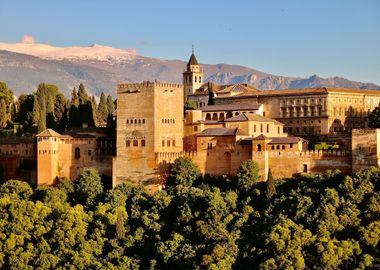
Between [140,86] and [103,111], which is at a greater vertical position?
[140,86]

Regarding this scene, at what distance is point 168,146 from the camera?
4922 cm

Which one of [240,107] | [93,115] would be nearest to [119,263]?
[240,107]

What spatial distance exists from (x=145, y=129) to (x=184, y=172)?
3.69 metres

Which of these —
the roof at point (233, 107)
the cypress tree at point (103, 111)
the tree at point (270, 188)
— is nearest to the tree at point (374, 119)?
the roof at point (233, 107)

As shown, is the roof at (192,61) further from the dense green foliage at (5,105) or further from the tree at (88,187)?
the tree at (88,187)

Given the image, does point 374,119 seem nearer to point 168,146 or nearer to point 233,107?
point 233,107

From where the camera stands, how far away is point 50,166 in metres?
50.5

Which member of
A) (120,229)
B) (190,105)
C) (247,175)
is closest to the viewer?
(120,229)

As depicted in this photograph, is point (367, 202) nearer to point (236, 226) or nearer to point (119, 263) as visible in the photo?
point (236, 226)

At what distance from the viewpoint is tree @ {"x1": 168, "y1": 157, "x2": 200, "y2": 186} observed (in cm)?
4772

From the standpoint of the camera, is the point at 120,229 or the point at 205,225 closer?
the point at 205,225

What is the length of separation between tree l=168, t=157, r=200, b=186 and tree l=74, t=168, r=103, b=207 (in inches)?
188

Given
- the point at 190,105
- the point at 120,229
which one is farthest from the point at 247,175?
the point at 190,105

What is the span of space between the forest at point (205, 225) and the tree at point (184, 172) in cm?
6
